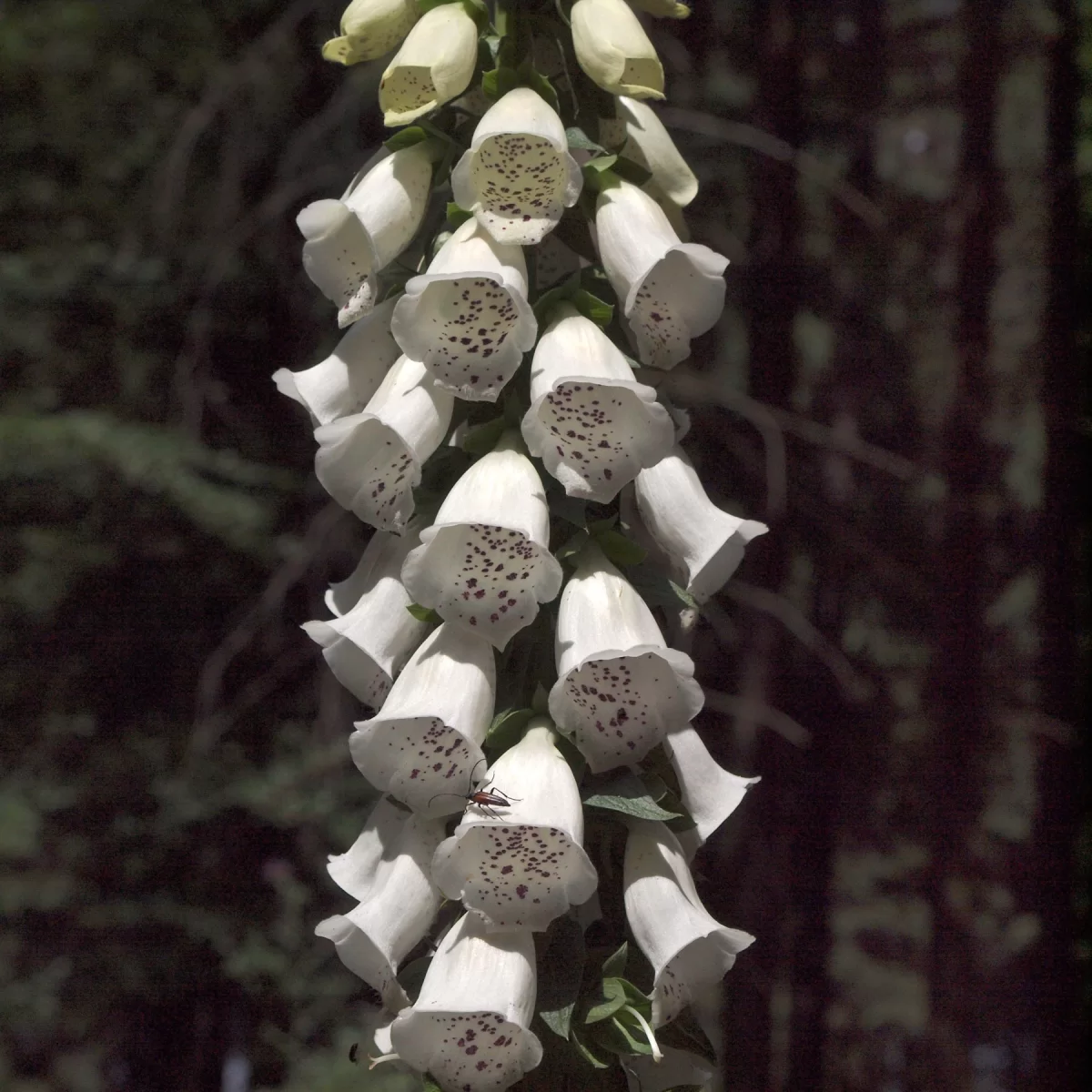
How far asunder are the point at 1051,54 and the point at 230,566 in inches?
202

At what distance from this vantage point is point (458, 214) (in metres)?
1.15

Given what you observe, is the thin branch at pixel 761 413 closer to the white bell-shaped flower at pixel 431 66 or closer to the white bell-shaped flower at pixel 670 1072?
the white bell-shaped flower at pixel 431 66

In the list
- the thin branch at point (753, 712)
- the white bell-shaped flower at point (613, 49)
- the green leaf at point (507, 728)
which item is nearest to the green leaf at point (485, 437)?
the green leaf at point (507, 728)

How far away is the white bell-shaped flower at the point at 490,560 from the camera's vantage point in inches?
41.3

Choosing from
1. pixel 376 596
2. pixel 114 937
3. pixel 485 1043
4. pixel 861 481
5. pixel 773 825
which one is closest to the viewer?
pixel 485 1043

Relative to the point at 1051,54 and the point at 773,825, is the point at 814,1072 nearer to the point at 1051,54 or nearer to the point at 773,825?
the point at 773,825

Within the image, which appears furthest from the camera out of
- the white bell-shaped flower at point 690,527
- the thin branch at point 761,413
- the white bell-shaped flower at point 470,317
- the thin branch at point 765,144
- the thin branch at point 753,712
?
the thin branch at point 753,712

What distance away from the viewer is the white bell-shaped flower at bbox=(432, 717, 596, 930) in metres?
1.00

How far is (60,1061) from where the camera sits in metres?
6.06

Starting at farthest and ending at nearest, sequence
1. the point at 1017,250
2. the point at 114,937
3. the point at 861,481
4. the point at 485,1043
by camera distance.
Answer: the point at 1017,250 < the point at 861,481 < the point at 114,937 < the point at 485,1043

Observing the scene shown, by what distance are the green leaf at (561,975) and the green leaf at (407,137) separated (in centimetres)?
84

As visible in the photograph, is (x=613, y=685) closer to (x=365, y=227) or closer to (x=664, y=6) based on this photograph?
(x=365, y=227)

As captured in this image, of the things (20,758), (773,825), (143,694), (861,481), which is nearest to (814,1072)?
A: (773,825)

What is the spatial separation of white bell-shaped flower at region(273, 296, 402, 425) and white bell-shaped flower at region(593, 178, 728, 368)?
0.27 metres
